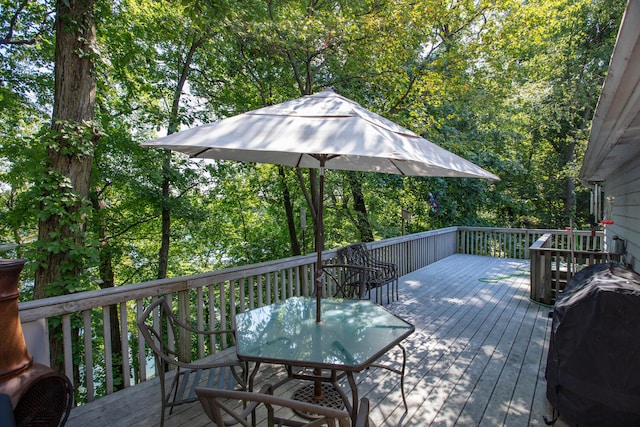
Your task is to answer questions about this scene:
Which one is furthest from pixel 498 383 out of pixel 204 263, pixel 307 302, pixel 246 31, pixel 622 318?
pixel 204 263

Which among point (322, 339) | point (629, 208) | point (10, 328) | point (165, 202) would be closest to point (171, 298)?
point (10, 328)

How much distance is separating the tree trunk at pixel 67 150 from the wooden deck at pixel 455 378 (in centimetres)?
199

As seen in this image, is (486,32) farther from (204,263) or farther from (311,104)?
(204,263)

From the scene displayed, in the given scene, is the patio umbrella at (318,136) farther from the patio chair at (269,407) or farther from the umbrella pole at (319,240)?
the patio chair at (269,407)

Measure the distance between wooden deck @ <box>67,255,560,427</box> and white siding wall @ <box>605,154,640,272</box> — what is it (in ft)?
4.03

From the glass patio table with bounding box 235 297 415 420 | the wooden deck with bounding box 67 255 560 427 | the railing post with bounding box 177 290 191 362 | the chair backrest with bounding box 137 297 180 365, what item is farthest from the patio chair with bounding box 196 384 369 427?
the railing post with bounding box 177 290 191 362

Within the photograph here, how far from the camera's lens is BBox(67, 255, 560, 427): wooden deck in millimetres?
2389

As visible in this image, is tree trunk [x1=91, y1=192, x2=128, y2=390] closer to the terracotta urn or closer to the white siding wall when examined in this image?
the terracotta urn

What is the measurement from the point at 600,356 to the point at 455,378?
1.14 meters

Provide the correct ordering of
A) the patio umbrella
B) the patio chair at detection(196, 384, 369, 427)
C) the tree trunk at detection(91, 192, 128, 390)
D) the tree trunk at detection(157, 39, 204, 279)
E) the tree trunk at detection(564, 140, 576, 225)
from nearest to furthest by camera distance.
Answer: the patio chair at detection(196, 384, 369, 427), the patio umbrella, the tree trunk at detection(157, 39, 204, 279), the tree trunk at detection(91, 192, 128, 390), the tree trunk at detection(564, 140, 576, 225)

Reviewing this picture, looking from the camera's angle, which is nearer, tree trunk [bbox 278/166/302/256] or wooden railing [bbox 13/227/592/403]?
wooden railing [bbox 13/227/592/403]

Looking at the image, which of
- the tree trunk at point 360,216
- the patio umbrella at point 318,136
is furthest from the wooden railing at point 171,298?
the tree trunk at point 360,216

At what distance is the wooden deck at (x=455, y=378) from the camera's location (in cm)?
239

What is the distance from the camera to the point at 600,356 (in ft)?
6.84
